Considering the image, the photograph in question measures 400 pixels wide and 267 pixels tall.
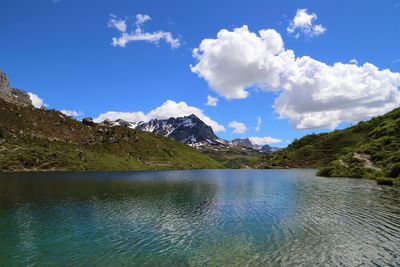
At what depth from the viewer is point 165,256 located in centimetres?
2709

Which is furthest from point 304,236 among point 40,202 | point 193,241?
point 40,202

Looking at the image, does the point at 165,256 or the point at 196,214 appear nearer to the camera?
the point at 165,256

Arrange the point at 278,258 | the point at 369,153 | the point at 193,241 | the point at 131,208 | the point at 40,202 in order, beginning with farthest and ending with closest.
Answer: the point at 369,153
the point at 40,202
the point at 131,208
the point at 193,241
the point at 278,258

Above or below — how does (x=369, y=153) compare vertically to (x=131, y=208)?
above

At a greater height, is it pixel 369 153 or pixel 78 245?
pixel 369 153

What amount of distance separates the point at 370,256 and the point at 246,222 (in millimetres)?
19397

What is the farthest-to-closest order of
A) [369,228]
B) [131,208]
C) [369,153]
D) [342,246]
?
1. [369,153]
2. [131,208]
3. [369,228]
4. [342,246]

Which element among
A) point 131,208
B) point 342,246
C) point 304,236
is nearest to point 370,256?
point 342,246

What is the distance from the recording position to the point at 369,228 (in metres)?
36.9

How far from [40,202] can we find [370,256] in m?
70.7

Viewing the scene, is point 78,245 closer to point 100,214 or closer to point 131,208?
point 100,214

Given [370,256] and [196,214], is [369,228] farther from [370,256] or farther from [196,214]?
[196,214]

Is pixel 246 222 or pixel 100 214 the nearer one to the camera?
pixel 246 222

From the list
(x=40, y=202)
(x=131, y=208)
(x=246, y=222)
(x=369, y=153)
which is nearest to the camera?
(x=246, y=222)
